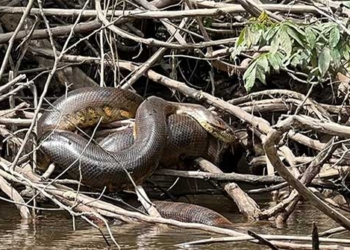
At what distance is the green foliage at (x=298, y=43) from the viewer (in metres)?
3.67

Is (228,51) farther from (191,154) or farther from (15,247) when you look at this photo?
(15,247)

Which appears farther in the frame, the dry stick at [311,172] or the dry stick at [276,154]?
the dry stick at [311,172]

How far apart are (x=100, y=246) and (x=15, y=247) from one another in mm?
449

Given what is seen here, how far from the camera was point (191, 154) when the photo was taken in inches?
251

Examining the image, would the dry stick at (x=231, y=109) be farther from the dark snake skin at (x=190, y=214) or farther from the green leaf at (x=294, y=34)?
the green leaf at (x=294, y=34)

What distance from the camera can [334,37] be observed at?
12.1 feet

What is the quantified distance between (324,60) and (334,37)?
10 centimetres

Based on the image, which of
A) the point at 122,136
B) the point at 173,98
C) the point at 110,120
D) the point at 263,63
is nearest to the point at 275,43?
the point at 263,63

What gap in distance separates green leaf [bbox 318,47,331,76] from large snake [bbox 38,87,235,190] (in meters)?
1.97

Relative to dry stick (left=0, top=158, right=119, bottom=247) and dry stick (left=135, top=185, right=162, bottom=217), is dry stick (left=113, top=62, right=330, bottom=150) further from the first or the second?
dry stick (left=0, top=158, right=119, bottom=247)

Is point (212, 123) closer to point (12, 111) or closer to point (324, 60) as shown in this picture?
point (12, 111)

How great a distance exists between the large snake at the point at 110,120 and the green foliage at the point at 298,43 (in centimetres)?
165

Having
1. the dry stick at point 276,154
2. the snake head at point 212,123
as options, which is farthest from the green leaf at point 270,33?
the snake head at point 212,123

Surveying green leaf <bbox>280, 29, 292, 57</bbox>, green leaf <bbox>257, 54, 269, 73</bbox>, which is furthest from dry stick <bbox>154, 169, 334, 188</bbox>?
green leaf <bbox>280, 29, 292, 57</bbox>
